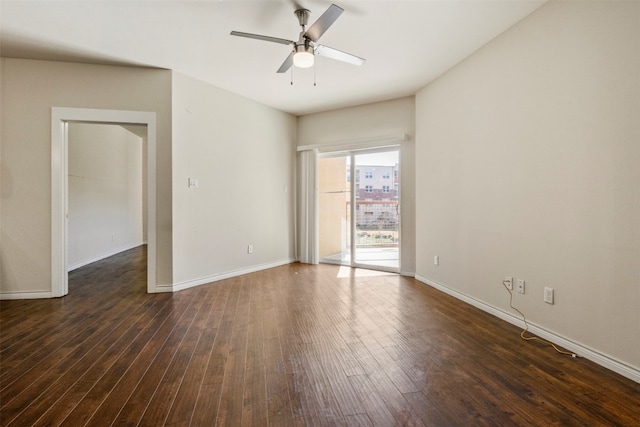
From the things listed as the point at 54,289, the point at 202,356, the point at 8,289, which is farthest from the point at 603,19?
the point at 8,289

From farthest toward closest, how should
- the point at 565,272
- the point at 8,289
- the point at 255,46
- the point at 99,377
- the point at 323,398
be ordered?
the point at 8,289 < the point at 255,46 < the point at 565,272 < the point at 99,377 < the point at 323,398

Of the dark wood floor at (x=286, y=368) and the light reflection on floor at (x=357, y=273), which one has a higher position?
the light reflection on floor at (x=357, y=273)

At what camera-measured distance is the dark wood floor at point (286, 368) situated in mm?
1568

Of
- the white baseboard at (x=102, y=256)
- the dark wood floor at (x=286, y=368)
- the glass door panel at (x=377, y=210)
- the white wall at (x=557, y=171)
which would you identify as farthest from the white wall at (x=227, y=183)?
the white wall at (x=557, y=171)

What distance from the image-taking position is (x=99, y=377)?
1.91 metres

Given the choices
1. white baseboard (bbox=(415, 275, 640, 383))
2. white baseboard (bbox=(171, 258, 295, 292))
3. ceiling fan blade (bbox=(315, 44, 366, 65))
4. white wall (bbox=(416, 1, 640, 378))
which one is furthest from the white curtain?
white baseboard (bbox=(415, 275, 640, 383))

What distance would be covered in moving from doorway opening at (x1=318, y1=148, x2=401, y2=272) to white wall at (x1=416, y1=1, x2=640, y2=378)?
4.51 ft

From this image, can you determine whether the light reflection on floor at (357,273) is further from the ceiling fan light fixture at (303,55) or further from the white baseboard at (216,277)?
the ceiling fan light fixture at (303,55)

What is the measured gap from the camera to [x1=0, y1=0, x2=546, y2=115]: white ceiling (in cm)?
255

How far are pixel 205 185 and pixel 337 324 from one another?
8.76ft

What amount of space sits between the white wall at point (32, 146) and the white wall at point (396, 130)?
10.7 ft

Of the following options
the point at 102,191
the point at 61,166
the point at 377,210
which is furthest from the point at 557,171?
the point at 102,191

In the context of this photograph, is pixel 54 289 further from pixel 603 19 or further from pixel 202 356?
pixel 603 19

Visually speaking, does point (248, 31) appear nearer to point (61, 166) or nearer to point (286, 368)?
point (61, 166)
